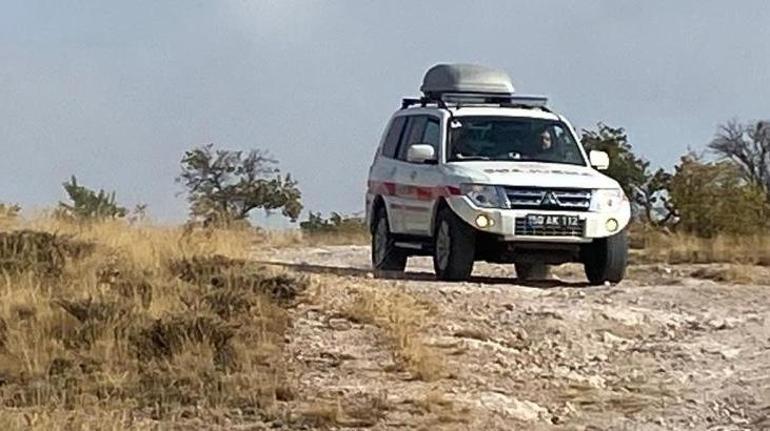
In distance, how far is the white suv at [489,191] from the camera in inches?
563

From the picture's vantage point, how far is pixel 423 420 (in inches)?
336

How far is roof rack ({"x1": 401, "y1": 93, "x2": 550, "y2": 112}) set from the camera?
1645 centimetres

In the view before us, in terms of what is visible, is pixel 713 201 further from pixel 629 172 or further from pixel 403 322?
pixel 403 322

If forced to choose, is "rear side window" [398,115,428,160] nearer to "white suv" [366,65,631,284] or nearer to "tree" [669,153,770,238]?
"white suv" [366,65,631,284]

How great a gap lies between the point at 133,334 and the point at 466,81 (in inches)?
305

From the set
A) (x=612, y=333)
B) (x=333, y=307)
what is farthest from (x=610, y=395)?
(x=333, y=307)

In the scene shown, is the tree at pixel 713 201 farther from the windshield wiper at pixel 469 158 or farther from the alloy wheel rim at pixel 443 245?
the alloy wheel rim at pixel 443 245

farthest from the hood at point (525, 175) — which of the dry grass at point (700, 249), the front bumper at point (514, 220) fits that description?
the dry grass at point (700, 249)

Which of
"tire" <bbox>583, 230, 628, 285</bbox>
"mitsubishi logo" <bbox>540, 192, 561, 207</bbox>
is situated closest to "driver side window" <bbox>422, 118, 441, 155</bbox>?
"mitsubishi logo" <bbox>540, 192, 561, 207</bbox>

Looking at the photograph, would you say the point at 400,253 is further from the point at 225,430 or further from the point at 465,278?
the point at 225,430

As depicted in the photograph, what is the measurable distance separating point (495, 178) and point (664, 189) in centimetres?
1329

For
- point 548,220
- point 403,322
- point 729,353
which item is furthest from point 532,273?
point 729,353

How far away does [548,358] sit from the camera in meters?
10.6

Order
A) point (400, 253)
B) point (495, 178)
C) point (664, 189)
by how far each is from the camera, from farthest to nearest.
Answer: point (664, 189)
point (400, 253)
point (495, 178)
